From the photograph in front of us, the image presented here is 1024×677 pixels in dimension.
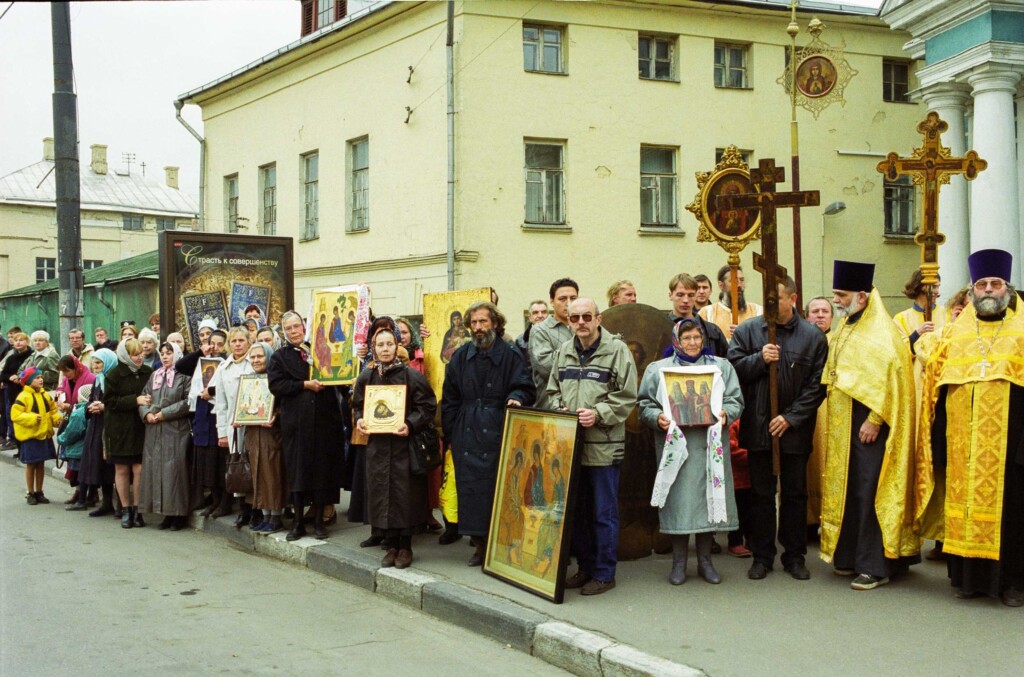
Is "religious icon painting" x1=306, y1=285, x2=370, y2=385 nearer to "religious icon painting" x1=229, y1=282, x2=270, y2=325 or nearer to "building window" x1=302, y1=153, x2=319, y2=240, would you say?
"religious icon painting" x1=229, y1=282, x2=270, y2=325

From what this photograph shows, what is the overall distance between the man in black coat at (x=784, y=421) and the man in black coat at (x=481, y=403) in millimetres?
1658

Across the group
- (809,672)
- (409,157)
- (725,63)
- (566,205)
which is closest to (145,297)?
(409,157)

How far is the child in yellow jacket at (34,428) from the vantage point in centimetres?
1252

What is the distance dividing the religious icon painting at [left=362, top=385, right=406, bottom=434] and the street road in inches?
51.2

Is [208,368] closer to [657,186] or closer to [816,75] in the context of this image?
[816,75]

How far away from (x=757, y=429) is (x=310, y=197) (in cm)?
1957

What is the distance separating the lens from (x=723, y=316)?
31.9 ft

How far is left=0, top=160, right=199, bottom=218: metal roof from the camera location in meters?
52.8

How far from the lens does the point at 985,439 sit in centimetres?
652

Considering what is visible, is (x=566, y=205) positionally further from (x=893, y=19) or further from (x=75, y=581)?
(x=75, y=581)

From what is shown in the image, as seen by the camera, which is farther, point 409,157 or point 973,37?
point 409,157

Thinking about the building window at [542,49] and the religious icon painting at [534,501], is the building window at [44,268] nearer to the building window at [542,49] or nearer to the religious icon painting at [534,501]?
the building window at [542,49]

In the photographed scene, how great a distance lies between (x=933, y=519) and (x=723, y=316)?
3222 mm

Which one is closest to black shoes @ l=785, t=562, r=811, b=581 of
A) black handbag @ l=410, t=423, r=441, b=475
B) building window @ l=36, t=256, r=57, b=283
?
black handbag @ l=410, t=423, r=441, b=475
